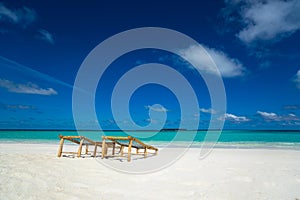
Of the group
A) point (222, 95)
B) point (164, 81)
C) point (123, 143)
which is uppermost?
point (164, 81)

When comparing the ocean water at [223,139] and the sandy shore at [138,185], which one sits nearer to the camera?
the sandy shore at [138,185]

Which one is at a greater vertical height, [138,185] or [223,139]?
[223,139]

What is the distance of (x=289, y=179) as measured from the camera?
625cm

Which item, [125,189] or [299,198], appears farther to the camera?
[125,189]

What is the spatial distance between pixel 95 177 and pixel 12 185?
2.18m

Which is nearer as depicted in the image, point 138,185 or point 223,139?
point 138,185

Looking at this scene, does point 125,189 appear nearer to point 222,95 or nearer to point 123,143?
point 123,143

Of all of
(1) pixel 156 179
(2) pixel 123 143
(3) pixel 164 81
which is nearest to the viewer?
(1) pixel 156 179

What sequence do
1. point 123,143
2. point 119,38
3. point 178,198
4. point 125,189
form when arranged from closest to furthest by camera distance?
point 178,198, point 125,189, point 123,143, point 119,38

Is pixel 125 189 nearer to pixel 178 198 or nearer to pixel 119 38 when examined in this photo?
pixel 178 198

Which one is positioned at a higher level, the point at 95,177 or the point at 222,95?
the point at 222,95

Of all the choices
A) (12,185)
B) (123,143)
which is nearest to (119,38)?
(123,143)

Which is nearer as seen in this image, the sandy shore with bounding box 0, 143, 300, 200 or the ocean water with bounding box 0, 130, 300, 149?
the sandy shore with bounding box 0, 143, 300, 200

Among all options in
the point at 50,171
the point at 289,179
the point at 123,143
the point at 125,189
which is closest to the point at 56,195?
the point at 125,189
